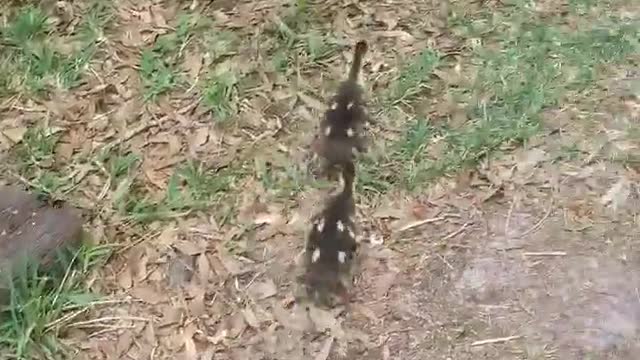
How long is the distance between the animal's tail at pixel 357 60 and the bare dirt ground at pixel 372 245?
0.07 metres

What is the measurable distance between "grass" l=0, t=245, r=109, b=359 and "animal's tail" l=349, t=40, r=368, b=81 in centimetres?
94

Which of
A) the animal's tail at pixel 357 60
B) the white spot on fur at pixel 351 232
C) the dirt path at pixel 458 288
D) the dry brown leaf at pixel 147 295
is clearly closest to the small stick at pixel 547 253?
the dirt path at pixel 458 288

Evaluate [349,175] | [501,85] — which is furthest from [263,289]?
[501,85]

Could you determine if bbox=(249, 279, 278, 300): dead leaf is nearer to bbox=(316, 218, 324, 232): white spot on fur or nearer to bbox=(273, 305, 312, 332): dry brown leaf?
bbox=(273, 305, 312, 332): dry brown leaf

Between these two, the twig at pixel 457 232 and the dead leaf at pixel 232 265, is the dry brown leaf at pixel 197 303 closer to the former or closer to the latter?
the dead leaf at pixel 232 265

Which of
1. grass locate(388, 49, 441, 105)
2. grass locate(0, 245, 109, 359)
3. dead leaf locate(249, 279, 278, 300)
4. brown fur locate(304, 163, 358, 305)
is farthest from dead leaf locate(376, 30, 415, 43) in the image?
grass locate(0, 245, 109, 359)

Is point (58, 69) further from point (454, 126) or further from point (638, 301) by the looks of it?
point (638, 301)

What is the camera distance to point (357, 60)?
2801 millimetres

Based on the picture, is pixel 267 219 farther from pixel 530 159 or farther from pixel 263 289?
pixel 530 159

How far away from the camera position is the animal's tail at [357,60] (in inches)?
110

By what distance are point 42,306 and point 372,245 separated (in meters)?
0.83

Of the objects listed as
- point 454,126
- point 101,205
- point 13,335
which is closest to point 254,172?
point 101,205

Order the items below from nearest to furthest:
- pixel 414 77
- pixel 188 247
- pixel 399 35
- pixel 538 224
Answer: pixel 188 247 < pixel 538 224 < pixel 414 77 < pixel 399 35

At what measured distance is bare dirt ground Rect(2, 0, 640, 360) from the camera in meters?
2.31
